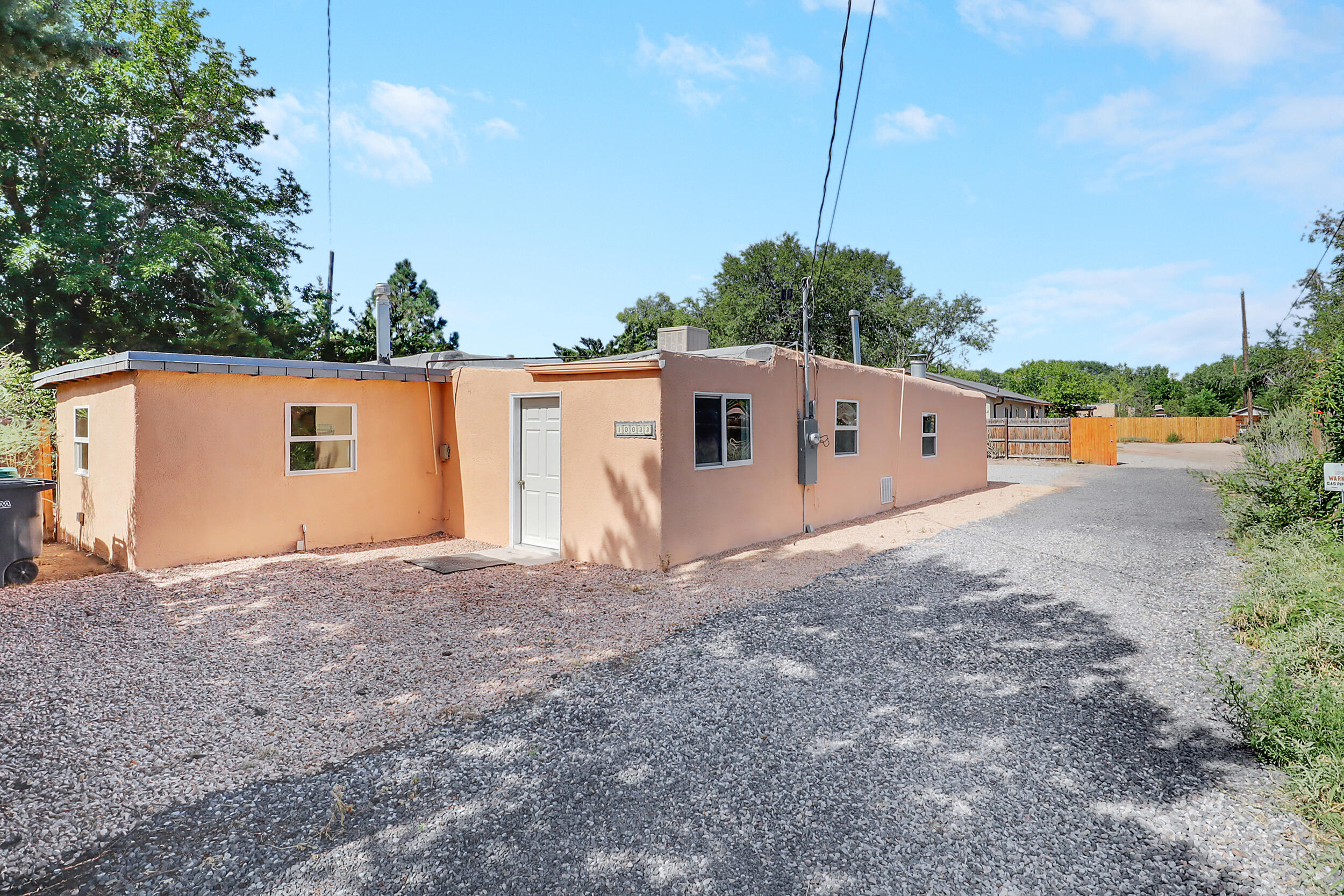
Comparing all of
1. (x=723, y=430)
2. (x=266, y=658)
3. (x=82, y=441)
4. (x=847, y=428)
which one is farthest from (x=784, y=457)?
(x=82, y=441)

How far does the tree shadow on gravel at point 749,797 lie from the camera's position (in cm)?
244

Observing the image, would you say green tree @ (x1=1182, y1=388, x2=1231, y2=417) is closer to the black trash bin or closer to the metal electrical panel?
the metal electrical panel

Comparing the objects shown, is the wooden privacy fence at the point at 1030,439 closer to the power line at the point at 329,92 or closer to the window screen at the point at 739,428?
the window screen at the point at 739,428

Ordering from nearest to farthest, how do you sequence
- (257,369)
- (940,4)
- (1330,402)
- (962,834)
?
(962,834)
(940,4)
(1330,402)
(257,369)

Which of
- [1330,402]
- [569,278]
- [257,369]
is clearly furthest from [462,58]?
[569,278]

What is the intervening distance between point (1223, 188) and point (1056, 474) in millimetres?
9141

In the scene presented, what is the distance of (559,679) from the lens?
441cm

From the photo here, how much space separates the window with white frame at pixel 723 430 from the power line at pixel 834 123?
1.92 m

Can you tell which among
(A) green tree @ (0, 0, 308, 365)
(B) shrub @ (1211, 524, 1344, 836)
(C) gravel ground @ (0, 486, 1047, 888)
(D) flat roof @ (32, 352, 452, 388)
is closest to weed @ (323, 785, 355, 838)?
(C) gravel ground @ (0, 486, 1047, 888)

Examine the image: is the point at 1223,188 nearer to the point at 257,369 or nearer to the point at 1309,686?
the point at 1309,686

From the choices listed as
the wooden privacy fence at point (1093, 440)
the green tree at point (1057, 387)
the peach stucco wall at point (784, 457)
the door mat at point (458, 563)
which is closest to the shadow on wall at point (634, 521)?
the peach stucco wall at point (784, 457)

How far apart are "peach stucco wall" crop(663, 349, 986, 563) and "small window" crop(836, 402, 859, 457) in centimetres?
11

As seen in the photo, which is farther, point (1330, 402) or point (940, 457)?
point (940, 457)

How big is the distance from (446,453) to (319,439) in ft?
5.53
